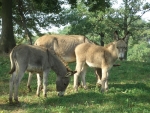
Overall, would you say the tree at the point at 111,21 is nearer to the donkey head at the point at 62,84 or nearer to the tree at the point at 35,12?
the tree at the point at 35,12

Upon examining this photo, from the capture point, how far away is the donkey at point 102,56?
9.29 metres

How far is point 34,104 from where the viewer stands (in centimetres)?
763

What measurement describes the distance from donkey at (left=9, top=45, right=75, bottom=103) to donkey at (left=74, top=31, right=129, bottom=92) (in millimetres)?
1008

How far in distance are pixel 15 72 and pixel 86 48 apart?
3.16 m

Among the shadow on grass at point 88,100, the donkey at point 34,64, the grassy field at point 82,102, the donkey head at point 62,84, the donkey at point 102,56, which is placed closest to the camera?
the grassy field at point 82,102

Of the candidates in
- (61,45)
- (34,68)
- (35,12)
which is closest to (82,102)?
(34,68)

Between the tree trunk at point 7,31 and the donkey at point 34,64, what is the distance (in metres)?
10.4

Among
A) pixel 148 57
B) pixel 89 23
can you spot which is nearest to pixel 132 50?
pixel 148 57

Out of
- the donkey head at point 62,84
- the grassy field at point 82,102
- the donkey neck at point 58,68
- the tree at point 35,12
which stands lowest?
the grassy field at point 82,102

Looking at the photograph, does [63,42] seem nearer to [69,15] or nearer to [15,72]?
[15,72]

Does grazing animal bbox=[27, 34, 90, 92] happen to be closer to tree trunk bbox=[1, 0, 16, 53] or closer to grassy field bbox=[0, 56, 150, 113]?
grassy field bbox=[0, 56, 150, 113]

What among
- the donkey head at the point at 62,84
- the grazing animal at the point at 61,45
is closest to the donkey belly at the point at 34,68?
the donkey head at the point at 62,84

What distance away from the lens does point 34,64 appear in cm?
805

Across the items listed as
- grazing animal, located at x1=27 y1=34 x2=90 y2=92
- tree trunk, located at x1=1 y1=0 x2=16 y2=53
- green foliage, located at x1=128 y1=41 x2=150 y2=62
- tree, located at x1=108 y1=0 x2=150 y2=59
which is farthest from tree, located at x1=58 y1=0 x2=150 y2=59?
green foliage, located at x1=128 y1=41 x2=150 y2=62
